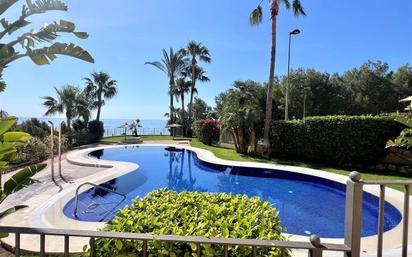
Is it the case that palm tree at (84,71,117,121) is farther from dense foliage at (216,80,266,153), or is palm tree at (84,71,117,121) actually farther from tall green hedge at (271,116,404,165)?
tall green hedge at (271,116,404,165)

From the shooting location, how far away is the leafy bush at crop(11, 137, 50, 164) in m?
14.3

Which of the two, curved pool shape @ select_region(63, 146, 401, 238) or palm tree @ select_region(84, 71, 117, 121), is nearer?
curved pool shape @ select_region(63, 146, 401, 238)

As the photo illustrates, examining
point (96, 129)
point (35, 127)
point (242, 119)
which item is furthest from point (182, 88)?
point (242, 119)

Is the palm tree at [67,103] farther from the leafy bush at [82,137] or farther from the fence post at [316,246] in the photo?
Result: the fence post at [316,246]

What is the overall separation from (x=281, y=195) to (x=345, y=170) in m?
4.40

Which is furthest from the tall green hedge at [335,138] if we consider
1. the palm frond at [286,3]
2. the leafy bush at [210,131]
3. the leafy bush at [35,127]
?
the leafy bush at [35,127]

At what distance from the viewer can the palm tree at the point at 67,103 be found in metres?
22.4

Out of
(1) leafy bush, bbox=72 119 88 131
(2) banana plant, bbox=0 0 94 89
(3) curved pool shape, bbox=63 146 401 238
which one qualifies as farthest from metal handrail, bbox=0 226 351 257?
(1) leafy bush, bbox=72 119 88 131

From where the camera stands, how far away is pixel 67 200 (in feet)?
26.0

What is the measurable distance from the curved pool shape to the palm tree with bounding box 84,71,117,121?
11935 mm

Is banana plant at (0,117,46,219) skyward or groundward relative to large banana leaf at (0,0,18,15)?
groundward

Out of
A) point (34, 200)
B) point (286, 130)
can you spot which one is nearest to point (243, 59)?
point (286, 130)

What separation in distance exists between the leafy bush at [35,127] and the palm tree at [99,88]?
247 inches

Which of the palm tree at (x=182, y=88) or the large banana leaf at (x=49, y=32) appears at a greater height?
the palm tree at (x=182, y=88)
